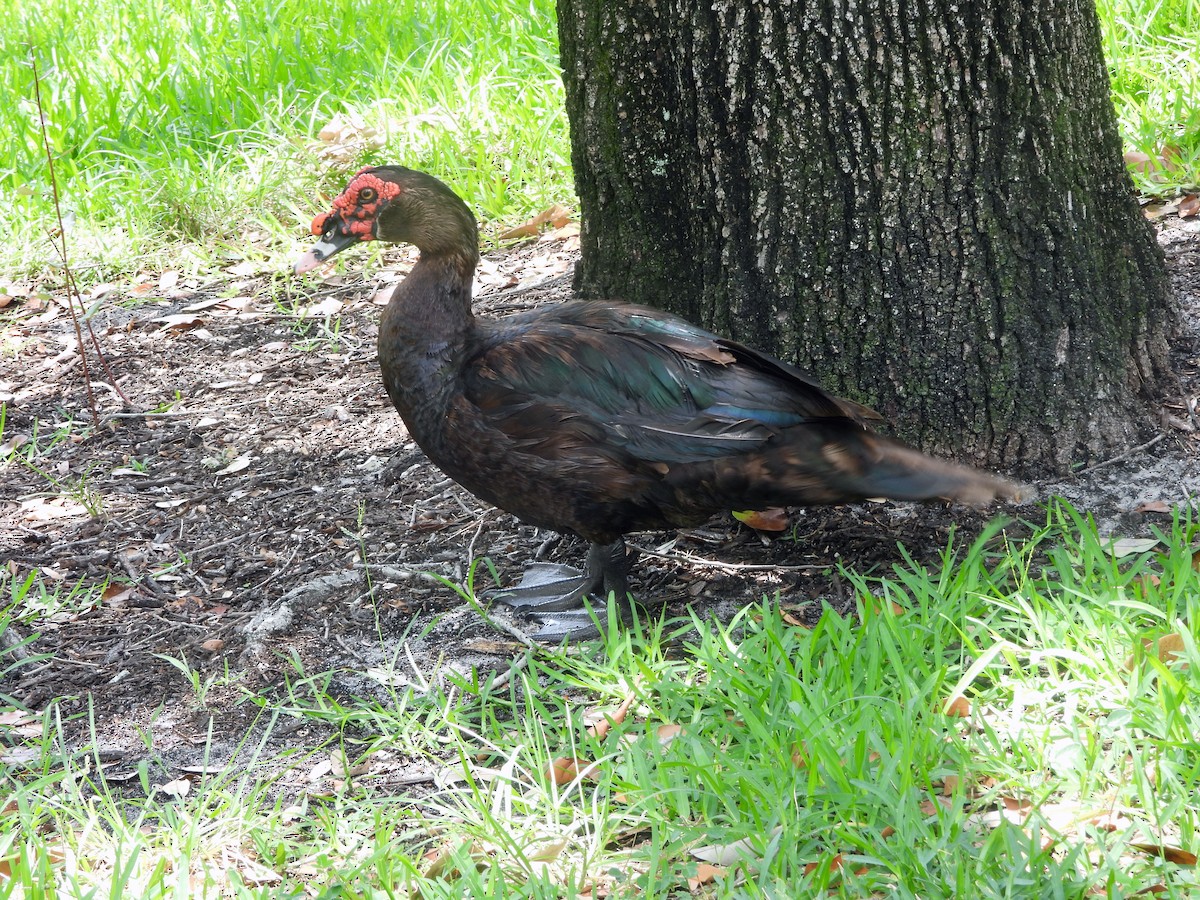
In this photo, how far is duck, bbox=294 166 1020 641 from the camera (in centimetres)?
310

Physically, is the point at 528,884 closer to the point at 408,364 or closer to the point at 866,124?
the point at 408,364

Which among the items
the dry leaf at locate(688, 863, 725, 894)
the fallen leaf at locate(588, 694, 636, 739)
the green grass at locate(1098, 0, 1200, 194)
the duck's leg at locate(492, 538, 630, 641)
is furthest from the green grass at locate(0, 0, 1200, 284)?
the dry leaf at locate(688, 863, 725, 894)

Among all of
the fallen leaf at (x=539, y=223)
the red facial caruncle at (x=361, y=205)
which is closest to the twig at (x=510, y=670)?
the red facial caruncle at (x=361, y=205)

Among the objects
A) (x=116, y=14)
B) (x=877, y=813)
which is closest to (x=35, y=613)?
(x=877, y=813)

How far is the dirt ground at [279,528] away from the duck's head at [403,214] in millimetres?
877

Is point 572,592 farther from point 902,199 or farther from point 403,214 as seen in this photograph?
point 902,199

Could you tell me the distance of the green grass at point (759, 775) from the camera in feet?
7.57

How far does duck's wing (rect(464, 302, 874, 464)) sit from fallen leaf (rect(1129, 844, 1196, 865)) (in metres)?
1.28

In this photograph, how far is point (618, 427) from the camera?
315cm

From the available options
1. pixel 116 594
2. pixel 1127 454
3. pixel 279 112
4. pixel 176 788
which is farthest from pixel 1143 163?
pixel 176 788

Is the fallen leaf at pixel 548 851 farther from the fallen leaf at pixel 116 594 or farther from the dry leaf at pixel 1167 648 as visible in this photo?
the fallen leaf at pixel 116 594

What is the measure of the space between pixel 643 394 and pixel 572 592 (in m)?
0.66

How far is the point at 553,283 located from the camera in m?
5.09

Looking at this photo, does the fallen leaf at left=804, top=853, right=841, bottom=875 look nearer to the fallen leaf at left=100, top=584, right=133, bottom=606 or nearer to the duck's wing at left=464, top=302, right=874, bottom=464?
the duck's wing at left=464, top=302, right=874, bottom=464
